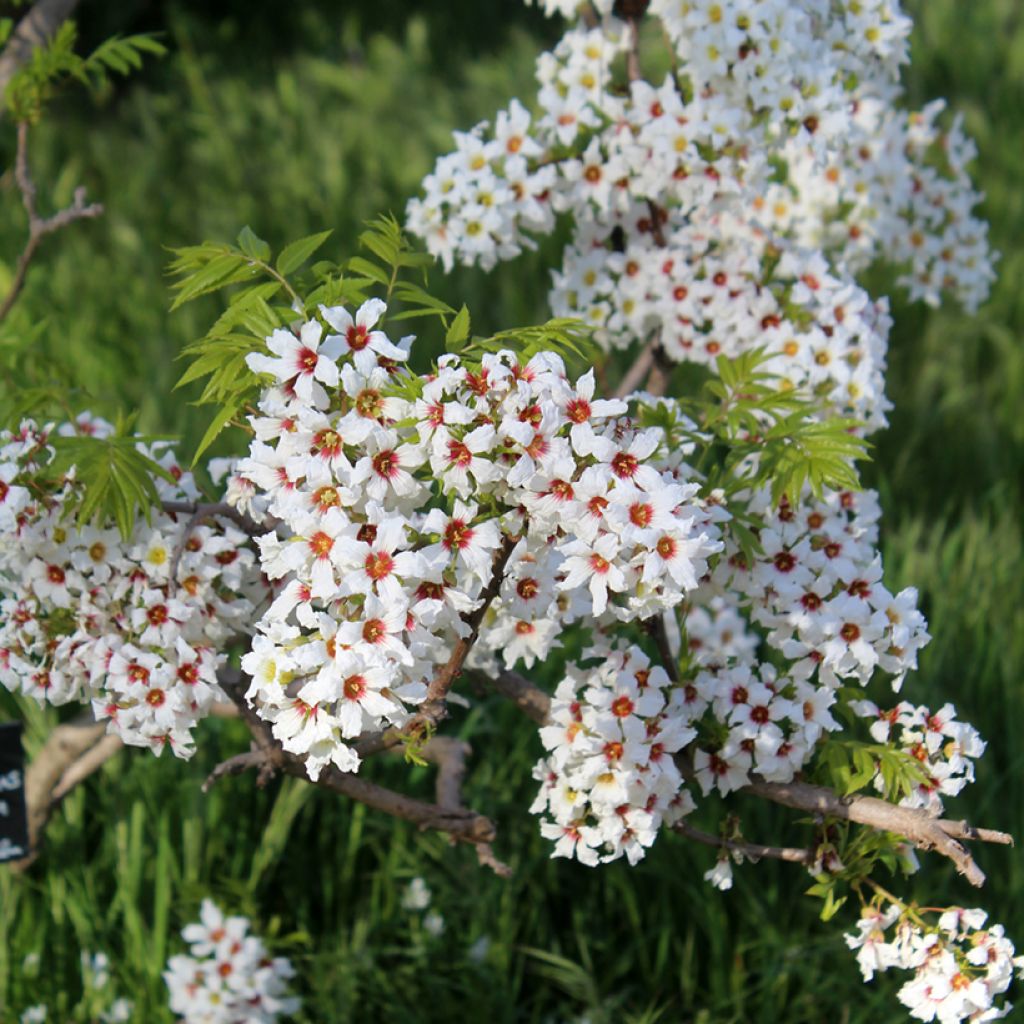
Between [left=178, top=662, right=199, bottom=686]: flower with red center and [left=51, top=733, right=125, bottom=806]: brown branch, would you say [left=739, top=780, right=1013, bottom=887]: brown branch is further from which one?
[left=51, top=733, right=125, bottom=806]: brown branch

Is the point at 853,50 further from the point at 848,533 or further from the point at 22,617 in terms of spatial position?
the point at 22,617

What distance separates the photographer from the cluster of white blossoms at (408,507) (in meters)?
1.58

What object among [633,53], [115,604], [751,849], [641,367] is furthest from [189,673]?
[633,53]

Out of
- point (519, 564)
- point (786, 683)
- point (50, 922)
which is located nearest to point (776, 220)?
point (786, 683)

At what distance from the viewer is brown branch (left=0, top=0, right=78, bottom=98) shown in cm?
291

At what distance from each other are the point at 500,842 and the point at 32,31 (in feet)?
6.83

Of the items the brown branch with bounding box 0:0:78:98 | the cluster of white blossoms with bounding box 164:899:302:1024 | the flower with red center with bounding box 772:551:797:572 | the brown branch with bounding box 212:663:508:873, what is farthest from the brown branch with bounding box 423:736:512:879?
the brown branch with bounding box 0:0:78:98

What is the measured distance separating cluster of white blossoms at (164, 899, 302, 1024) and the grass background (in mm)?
82

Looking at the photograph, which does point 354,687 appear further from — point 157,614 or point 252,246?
point 252,246

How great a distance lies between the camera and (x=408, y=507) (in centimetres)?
171

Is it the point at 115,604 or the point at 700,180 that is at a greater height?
the point at 700,180

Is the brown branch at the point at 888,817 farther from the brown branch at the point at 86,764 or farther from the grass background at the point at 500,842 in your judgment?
the brown branch at the point at 86,764

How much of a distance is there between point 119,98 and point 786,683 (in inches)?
299

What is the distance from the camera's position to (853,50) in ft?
8.84
